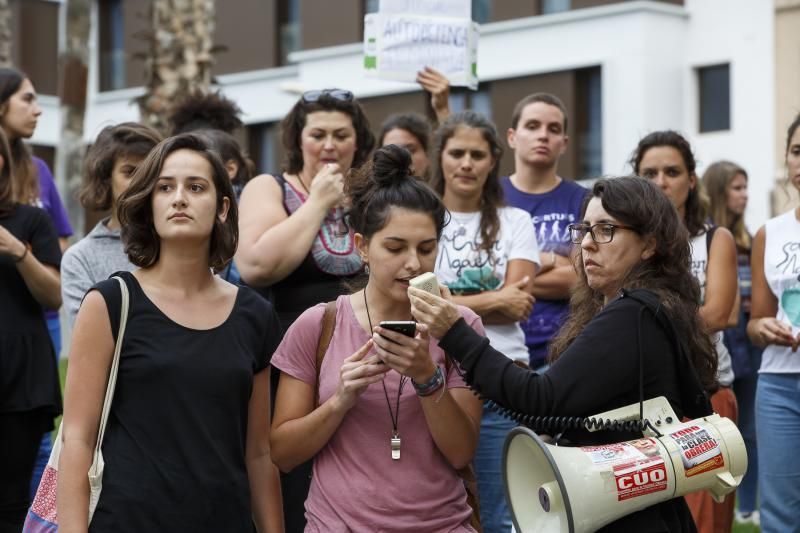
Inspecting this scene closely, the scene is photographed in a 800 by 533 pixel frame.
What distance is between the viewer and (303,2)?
31.8 m

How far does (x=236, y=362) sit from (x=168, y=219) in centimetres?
53

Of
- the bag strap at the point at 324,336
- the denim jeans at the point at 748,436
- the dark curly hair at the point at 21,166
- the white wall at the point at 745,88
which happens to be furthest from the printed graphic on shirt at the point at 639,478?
the white wall at the point at 745,88

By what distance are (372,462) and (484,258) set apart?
2.37 meters

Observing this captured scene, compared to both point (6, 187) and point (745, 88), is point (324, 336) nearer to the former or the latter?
point (6, 187)

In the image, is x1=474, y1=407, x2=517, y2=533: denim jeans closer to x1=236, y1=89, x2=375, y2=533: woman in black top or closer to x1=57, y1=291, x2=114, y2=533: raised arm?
x1=236, y1=89, x2=375, y2=533: woman in black top

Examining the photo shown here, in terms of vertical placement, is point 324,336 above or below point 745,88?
below

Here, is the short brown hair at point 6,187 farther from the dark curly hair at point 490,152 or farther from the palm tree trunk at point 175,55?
the palm tree trunk at point 175,55

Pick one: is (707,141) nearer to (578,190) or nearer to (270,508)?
(578,190)

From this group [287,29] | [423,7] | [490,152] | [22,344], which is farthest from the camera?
[287,29]

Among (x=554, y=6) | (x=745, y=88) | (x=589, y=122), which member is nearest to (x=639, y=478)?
(x=745, y=88)

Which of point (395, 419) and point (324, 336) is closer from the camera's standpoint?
point (395, 419)

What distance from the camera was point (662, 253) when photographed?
478cm

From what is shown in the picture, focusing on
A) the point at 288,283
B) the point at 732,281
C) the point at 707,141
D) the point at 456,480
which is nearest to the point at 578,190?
the point at 732,281

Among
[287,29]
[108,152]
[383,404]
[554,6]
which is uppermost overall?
[287,29]
